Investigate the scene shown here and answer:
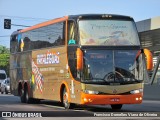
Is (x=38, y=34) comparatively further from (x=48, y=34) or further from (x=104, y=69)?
(x=104, y=69)

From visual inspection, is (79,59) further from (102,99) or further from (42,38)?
(42,38)

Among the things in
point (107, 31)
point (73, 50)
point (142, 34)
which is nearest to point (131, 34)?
point (107, 31)

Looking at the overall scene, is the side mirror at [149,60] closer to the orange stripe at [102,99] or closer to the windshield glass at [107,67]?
the windshield glass at [107,67]

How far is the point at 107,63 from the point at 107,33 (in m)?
1.37

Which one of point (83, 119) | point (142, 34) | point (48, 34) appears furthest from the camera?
point (142, 34)

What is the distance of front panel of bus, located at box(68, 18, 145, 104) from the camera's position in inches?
695

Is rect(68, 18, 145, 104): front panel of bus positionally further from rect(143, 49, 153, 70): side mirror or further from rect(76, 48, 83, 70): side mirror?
rect(143, 49, 153, 70): side mirror

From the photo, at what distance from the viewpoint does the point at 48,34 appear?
2158 cm

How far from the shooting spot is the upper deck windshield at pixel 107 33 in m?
18.1

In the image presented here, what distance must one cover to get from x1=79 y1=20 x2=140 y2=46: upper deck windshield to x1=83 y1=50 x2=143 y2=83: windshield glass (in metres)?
0.47

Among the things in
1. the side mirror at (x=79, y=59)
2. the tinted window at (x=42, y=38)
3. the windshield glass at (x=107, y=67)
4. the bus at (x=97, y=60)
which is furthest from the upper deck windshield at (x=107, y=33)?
the tinted window at (x=42, y=38)

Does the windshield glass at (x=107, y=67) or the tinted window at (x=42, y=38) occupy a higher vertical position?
the tinted window at (x=42, y=38)

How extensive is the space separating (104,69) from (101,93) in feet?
3.04

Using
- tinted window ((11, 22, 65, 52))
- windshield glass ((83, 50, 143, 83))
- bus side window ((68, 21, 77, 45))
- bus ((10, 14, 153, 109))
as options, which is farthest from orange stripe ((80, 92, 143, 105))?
tinted window ((11, 22, 65, 52))
